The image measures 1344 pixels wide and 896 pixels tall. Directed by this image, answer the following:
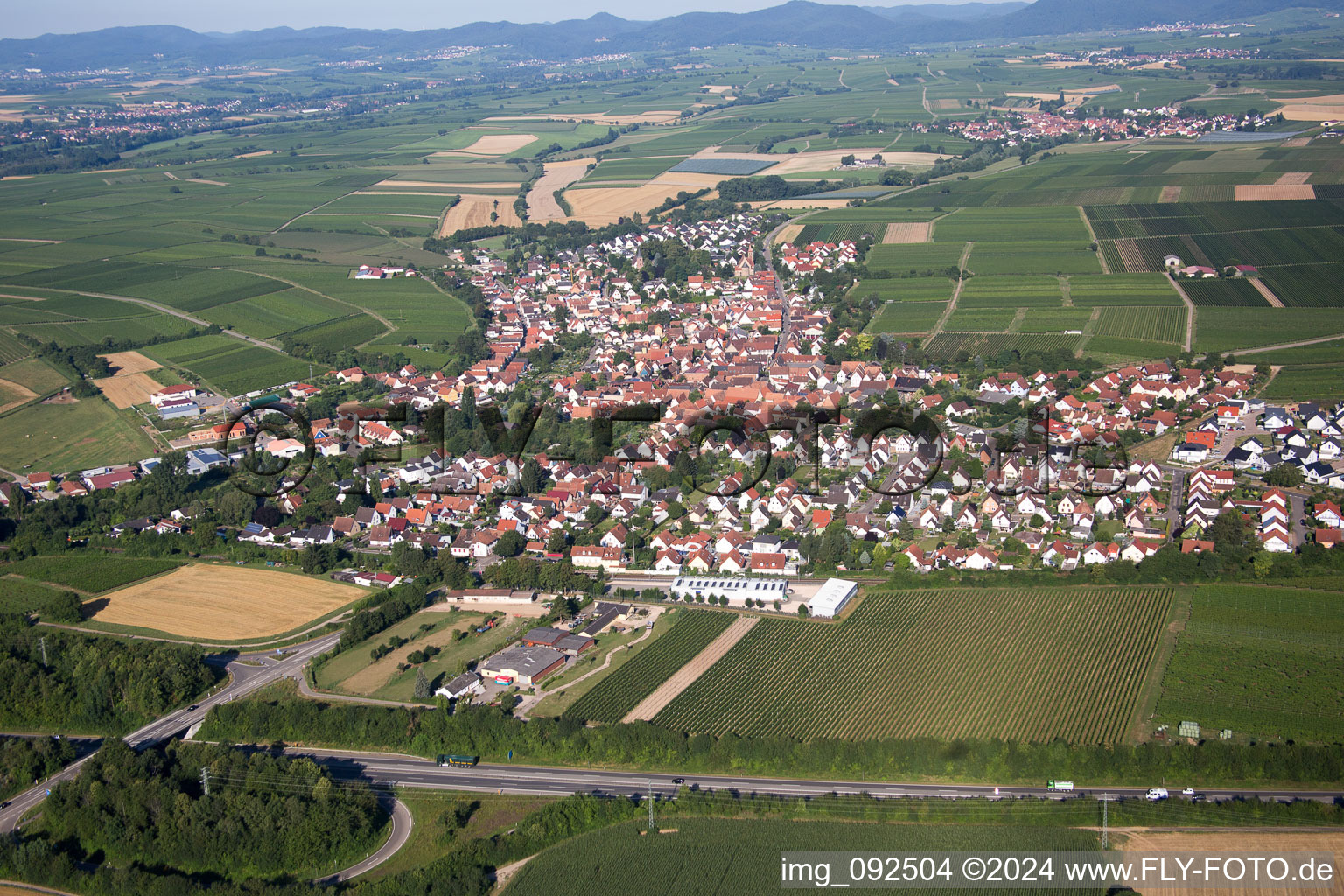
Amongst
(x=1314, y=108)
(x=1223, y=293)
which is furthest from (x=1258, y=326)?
(x=1314, y=108)

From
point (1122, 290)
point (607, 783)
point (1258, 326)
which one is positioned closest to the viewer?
point (607, 783)

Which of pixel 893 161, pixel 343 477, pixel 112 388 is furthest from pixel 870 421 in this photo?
pixel 893 161

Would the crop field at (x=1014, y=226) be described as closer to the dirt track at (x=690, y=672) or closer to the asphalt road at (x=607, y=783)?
the dirt track at (x=690, y=672)

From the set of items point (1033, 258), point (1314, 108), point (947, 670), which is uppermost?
point (1314, 108)

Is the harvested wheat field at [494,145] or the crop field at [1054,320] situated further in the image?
the harvested wheat field at [494,145]

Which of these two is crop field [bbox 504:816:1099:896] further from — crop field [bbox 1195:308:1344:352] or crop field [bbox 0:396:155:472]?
crop field [bbox 1195:308:1344:352]

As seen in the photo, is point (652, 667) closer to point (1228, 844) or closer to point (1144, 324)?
point (1228, 844)

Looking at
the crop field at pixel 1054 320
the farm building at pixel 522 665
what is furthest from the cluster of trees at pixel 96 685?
the crop field at pixel 1054 320
